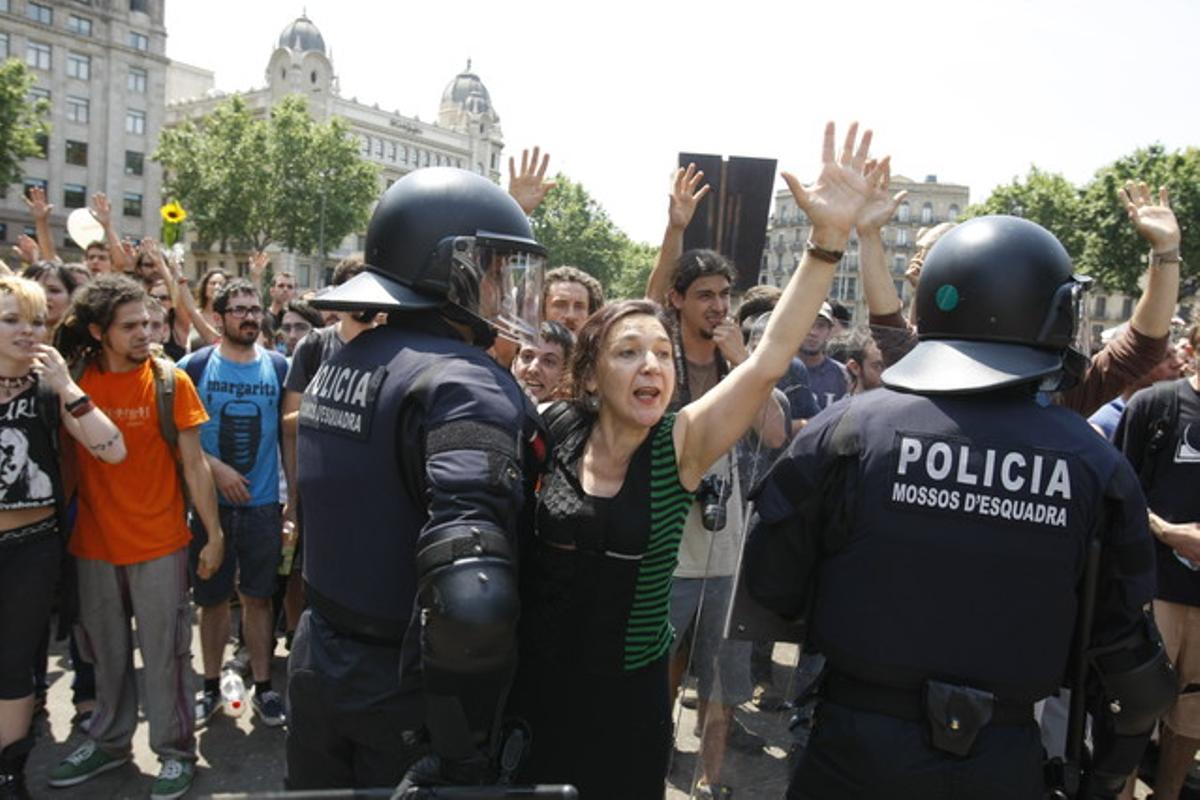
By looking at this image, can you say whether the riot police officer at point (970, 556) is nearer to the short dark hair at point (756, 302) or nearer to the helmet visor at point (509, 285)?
the helmet visor at point (509, 285)

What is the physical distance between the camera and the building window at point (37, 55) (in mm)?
53188

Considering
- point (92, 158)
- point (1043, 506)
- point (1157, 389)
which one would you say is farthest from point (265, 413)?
point (92, 158)

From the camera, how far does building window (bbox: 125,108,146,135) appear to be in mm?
57156

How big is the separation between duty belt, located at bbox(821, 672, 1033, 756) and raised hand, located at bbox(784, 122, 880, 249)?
3.62 feet

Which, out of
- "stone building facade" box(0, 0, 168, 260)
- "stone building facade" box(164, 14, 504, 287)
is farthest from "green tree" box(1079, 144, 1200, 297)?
"stone building facade" box(0, 0, 168, 260)

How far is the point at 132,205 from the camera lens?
5803 centimetres

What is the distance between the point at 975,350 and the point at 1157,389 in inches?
81.7

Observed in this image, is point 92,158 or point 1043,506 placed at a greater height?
point 92,158

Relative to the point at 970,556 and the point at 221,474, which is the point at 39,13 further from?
the point at 970,556

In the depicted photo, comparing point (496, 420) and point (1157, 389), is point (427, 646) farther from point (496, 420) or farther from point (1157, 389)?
point (1157, 389)

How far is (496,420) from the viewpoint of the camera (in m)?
1.90

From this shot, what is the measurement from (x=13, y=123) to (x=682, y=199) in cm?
4490

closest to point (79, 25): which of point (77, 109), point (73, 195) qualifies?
point (77, 109)

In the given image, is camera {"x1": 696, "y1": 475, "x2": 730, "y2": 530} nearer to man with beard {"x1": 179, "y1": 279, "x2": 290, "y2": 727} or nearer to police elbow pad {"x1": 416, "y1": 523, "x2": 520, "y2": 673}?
police elbow pad {"x1": 416, "y1": 523, "x2": 520, "y2": 673}
